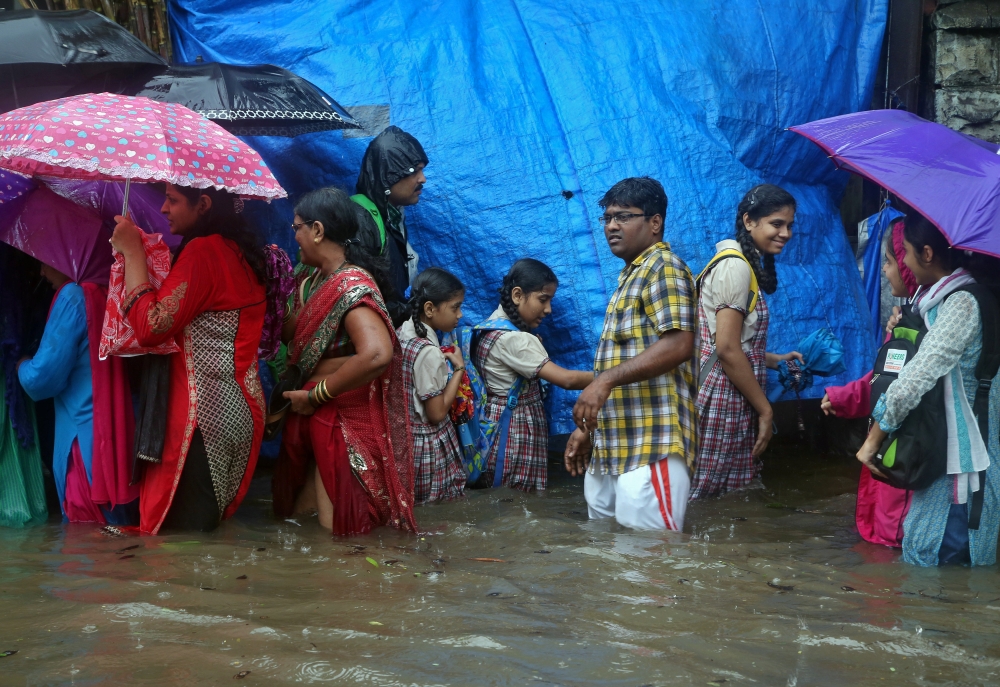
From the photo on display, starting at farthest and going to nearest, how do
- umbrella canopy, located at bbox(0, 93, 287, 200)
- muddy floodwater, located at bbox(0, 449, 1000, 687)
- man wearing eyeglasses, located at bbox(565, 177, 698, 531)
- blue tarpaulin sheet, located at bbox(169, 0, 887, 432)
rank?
1. blue tarpaulin sheet, located at bbox(169, 0, 887, 432)
2. man wearing eyeglasses, located at bbox(565, 177, 698, 531)
3. umbrella canopy, located at bbox(0, 93, 287, 200)
4. muddy floodwater, located at bbox(0, 449, 1000, 687)

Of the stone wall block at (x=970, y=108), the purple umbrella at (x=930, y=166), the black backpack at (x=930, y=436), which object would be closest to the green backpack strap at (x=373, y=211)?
the purple umbrella at (x=930, y=166)

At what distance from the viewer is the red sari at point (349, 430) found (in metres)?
3.90

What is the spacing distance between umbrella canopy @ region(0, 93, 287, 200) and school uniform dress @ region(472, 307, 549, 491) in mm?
1858

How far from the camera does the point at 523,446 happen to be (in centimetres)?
518

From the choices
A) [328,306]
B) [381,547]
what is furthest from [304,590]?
[328,306]

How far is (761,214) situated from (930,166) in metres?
1.26

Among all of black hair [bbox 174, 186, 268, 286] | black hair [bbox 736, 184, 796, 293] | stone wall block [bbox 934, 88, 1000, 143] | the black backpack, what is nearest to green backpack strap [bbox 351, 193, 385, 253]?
black hair [bbox 174, 186, 268, 286]

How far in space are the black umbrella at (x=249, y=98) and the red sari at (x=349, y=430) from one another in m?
1.11

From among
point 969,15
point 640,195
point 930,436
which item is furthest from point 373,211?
point 969,15

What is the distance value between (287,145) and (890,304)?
3.61m

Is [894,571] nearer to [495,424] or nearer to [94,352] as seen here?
[495,424]

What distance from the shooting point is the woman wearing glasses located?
12.6 feet

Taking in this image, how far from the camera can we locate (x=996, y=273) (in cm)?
350

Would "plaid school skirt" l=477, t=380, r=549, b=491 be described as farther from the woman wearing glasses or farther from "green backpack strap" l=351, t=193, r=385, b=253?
the woman wearing glasses
